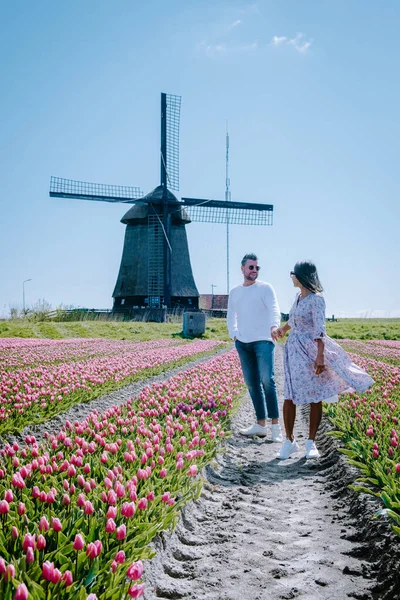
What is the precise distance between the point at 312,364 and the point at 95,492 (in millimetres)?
3121

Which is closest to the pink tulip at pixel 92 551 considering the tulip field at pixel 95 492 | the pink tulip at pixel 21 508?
the tulip field at pixel 95 492

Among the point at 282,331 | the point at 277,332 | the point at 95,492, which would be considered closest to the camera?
the point at 95,492

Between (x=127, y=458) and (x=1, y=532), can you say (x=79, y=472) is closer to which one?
(x=127, y=458)

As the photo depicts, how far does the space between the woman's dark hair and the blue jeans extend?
4.20 feet

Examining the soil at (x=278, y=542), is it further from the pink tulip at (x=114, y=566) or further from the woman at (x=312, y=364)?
the woman at (x=312, y=364)

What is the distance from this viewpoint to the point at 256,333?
23.4ft

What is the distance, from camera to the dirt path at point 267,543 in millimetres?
3281

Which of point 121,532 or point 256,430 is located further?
point 256,430

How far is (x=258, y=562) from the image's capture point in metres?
3.63

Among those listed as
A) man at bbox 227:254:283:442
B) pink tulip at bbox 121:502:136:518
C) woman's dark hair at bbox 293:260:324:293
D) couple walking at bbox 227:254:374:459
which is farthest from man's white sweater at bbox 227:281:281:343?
pink tulip at bbox 121:502:136:518

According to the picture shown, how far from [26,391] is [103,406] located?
1410 millimetres

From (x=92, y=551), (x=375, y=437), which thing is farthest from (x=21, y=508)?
(x=375, y=437)

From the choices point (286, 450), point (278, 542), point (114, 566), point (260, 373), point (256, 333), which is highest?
point (256, 333)

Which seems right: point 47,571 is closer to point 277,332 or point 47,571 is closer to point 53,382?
point 277,332
